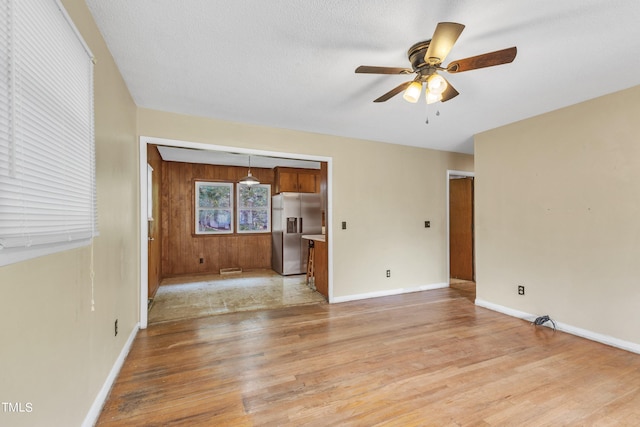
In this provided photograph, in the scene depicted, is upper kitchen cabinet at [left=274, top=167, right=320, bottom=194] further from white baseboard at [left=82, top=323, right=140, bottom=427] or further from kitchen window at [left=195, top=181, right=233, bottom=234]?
white baseboard at [left=82, top=323, right=140, bottom=427]

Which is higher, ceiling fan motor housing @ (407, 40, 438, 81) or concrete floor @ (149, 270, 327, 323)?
ceiling fan motor housing @ (407, 40, 438, 81)

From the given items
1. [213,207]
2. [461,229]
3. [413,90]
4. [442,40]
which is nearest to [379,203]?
[461,229]

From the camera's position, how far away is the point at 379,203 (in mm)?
4379

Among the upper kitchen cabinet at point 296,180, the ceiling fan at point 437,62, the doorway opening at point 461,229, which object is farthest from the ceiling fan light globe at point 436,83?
the upper kitchen cabinet at point 296,180

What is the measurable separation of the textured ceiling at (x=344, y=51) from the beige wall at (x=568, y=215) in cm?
32

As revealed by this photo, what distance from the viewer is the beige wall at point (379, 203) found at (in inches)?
152

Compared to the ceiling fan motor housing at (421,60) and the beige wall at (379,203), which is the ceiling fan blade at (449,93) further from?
the beige wall at (379,203)

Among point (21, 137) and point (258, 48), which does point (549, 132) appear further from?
point (21, 137)

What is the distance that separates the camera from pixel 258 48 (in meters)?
1.97

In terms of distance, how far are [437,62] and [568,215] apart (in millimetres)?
2510

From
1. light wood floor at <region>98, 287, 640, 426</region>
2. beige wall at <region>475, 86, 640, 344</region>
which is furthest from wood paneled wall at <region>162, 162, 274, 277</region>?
beige wall at <region>475, 86, 640, 344</region>

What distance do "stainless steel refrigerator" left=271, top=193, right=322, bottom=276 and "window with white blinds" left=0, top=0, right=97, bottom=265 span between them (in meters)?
4.35

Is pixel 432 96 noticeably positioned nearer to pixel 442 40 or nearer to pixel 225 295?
pixel 442 40

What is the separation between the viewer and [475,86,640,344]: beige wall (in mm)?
2615
